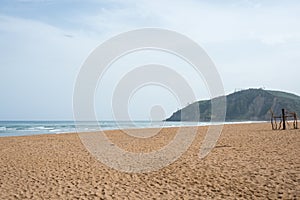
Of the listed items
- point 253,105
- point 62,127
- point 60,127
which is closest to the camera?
point 62,127

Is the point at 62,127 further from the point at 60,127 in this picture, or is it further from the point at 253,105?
the point at 253,105

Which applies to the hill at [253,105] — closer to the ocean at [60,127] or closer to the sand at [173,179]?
the ocean at [60,127]

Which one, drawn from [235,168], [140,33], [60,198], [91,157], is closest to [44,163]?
[91,157]

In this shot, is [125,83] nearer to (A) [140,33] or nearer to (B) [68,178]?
(A) [140,33]

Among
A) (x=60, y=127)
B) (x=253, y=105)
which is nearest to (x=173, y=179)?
(x=60, y=127)

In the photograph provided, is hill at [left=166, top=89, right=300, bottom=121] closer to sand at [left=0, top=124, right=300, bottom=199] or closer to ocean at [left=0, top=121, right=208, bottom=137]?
ocean at [left=0, top=121, right=208, bottom=137]

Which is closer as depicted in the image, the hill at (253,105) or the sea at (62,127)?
the sea at (62,127)

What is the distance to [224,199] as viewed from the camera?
21.7 feet

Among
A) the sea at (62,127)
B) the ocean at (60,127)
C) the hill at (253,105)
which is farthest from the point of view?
the hill at (253,105)

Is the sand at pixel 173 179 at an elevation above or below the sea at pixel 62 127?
below

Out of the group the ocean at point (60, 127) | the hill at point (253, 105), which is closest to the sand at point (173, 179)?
the ocean at point (60, 127)

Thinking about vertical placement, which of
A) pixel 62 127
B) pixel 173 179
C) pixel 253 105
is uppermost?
pixel 253 105

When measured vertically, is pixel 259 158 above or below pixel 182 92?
below

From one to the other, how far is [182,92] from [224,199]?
7.50 m
